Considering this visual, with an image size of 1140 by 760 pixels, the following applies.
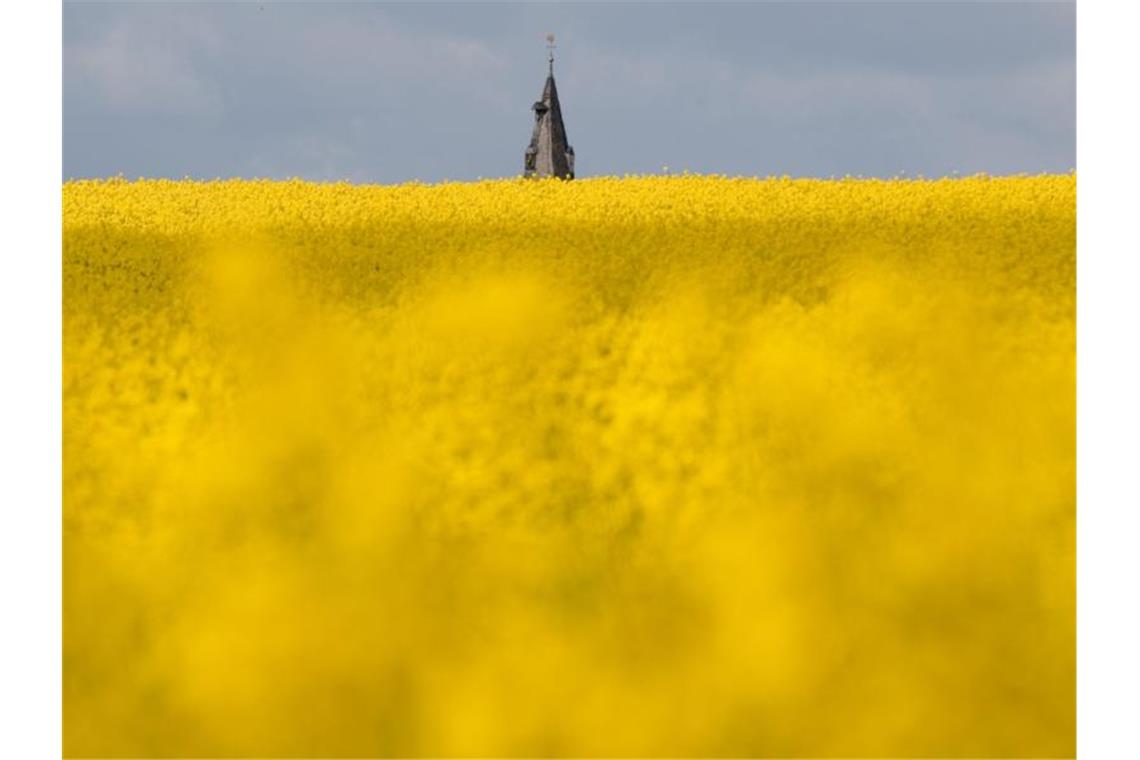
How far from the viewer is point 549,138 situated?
4419cm

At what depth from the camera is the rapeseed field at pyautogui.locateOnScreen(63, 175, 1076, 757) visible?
10562 mm

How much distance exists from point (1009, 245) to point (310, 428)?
5.84 m

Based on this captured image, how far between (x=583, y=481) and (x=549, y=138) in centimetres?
3418

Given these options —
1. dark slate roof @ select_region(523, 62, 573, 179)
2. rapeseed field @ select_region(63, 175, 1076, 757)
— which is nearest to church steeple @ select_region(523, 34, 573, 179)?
dark slate roof @ select_region(523, 62, 573, 179)

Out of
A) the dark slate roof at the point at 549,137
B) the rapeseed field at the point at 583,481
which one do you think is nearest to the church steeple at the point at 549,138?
the dark slate roof at the point at 549,137

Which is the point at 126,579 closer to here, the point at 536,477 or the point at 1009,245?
the point at 536,477

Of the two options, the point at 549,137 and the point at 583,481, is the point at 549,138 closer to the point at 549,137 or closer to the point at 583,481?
the point at 549,137

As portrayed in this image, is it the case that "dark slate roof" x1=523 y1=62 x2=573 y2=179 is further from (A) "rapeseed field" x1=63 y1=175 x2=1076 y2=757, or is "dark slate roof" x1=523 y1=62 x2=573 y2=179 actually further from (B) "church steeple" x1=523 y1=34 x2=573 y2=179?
(A) "rapeseed field" x1=63 y1=175 x2=1076 y2=757

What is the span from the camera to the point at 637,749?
1056 cm

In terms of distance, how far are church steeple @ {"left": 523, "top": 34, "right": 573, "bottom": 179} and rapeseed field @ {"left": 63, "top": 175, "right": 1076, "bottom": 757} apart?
106 feet

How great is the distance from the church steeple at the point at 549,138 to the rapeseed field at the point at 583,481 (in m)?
32.3

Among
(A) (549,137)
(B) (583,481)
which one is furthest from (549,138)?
(B) (583,481)

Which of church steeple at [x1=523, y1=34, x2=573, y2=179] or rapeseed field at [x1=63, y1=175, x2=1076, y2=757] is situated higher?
church steeple at [x1=523, y1=34, x2=573, y2=179]

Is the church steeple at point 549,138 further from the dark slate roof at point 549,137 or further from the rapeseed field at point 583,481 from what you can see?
the rapeseed field at point 583,481
